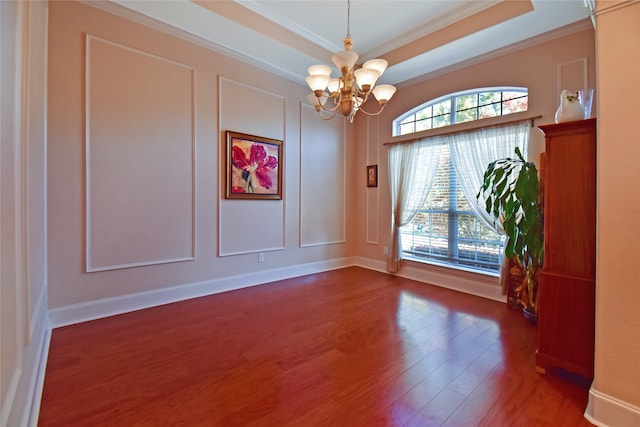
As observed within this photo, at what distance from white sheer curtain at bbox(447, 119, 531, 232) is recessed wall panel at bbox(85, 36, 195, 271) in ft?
11.3

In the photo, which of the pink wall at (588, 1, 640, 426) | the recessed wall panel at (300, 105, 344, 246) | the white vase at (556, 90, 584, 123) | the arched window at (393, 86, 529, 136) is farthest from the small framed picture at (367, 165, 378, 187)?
the pink wall at (588, 1, 640, 426)

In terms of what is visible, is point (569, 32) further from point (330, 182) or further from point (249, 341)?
point (249, 341)

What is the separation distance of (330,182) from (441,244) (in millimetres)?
2034

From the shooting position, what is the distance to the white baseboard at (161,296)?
110 inches

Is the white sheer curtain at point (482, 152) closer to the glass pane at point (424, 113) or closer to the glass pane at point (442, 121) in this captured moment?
the glass pane at point (442, 121)

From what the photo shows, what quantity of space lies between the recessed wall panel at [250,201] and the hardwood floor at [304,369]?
101 centimetres

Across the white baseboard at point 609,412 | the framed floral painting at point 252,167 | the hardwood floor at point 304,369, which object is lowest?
the hardwood floor at point 304,369

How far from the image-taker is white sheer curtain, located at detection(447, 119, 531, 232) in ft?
11.2

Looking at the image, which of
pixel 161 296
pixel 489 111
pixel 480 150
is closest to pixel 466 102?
pixel 489 111

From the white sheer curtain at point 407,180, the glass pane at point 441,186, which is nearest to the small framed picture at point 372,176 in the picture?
the white sheer curtain at point 407,180

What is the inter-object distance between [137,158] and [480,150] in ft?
13.3

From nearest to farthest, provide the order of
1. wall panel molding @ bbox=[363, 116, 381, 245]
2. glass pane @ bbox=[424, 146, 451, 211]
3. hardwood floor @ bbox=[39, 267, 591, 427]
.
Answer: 1. hardwood floor @ bbox=[39, 267, 591, 427]
2. glass pane @ bbox=[424, 146, 451, 211]
3. wall panel molding @ bbox=[363, 116, 381, 245]

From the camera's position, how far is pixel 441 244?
4.31 meters

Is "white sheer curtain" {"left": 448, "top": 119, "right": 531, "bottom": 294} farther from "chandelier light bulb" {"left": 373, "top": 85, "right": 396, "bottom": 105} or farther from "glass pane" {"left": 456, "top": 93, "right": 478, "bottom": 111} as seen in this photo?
"chandelier light bulb" {"left": 373, "top": 85, "right": 396, "bottom": 105}
